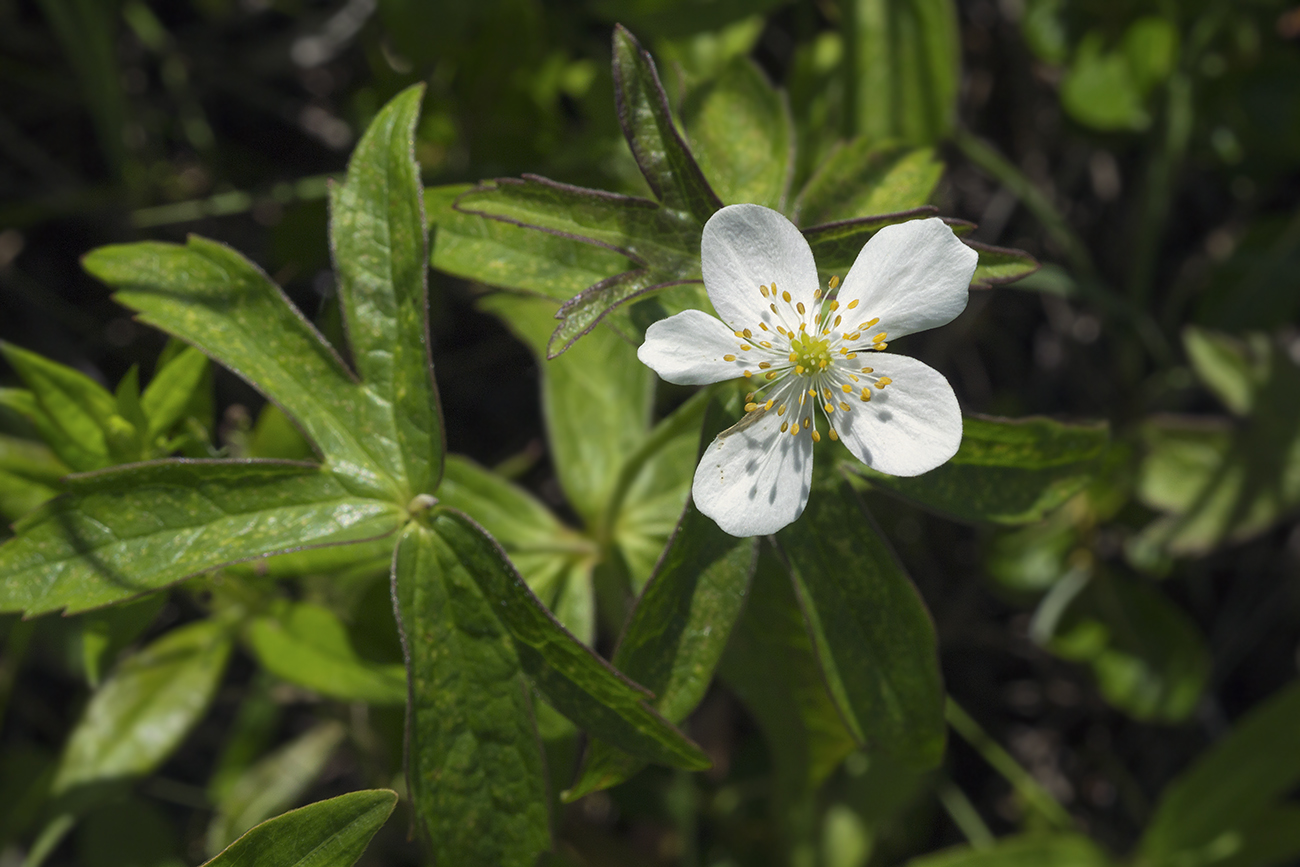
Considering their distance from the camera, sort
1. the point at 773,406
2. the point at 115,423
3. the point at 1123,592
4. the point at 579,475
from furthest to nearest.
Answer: the point at 1123,592 → the point at 579,475 → the point at 115,423 → the point at 773,406

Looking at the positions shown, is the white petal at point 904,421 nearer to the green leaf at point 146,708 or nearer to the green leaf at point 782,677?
the green leaf at point 782,677

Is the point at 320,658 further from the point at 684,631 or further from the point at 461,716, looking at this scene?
the point at 684,631

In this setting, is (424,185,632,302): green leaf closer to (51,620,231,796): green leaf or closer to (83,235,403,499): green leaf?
(83,235,403,499): green leaf

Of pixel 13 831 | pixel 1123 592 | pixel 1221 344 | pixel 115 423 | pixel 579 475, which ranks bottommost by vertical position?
pixel 1123 592

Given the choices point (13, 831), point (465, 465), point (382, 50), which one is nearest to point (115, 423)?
point (465, 465)

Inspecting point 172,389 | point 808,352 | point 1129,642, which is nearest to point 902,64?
point 808,352

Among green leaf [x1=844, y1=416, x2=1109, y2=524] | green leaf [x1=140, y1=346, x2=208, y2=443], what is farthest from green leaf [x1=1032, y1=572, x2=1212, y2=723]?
green leaf [x1=140, y1=346, x2=208, y2=443]

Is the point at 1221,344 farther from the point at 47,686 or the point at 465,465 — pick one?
the point at 47,686
